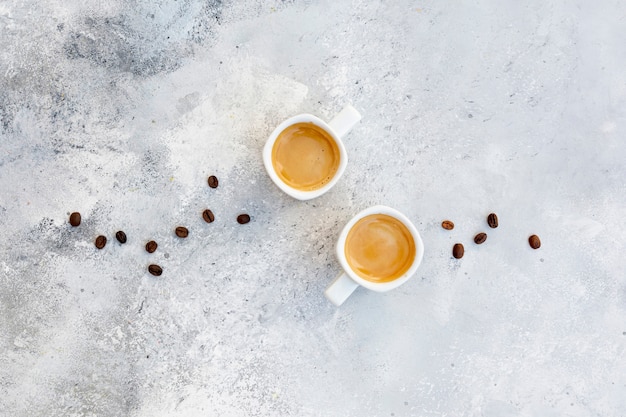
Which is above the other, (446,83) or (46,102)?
(46,102)

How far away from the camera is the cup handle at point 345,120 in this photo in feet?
5.37

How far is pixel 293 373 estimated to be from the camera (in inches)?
69.9

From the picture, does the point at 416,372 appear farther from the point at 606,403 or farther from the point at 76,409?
the point at 76,409

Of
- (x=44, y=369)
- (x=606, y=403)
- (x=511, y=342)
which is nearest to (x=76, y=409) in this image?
(x=44, y=369)

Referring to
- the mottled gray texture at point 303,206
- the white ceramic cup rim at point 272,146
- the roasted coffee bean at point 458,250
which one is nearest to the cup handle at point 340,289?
the mottled gray texture at point 303,206

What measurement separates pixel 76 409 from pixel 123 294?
388mm

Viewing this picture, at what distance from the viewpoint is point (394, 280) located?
1634 millimetres

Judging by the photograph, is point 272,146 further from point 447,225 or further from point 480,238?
point 480,238

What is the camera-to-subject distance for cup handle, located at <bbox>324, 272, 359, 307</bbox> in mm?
1645

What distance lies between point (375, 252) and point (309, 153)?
35 centimetres

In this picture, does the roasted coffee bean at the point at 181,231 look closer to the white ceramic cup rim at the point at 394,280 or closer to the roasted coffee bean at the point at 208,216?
the roasted coffee bean at the point at 208,216

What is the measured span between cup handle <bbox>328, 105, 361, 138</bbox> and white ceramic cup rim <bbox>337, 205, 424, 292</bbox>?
0.24 m

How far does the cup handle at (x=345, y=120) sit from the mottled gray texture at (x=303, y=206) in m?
0.12

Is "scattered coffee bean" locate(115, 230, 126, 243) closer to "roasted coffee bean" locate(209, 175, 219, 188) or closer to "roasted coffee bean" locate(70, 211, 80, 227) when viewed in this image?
"roasted coffee bean" locate(70, 211, 80, 227)
